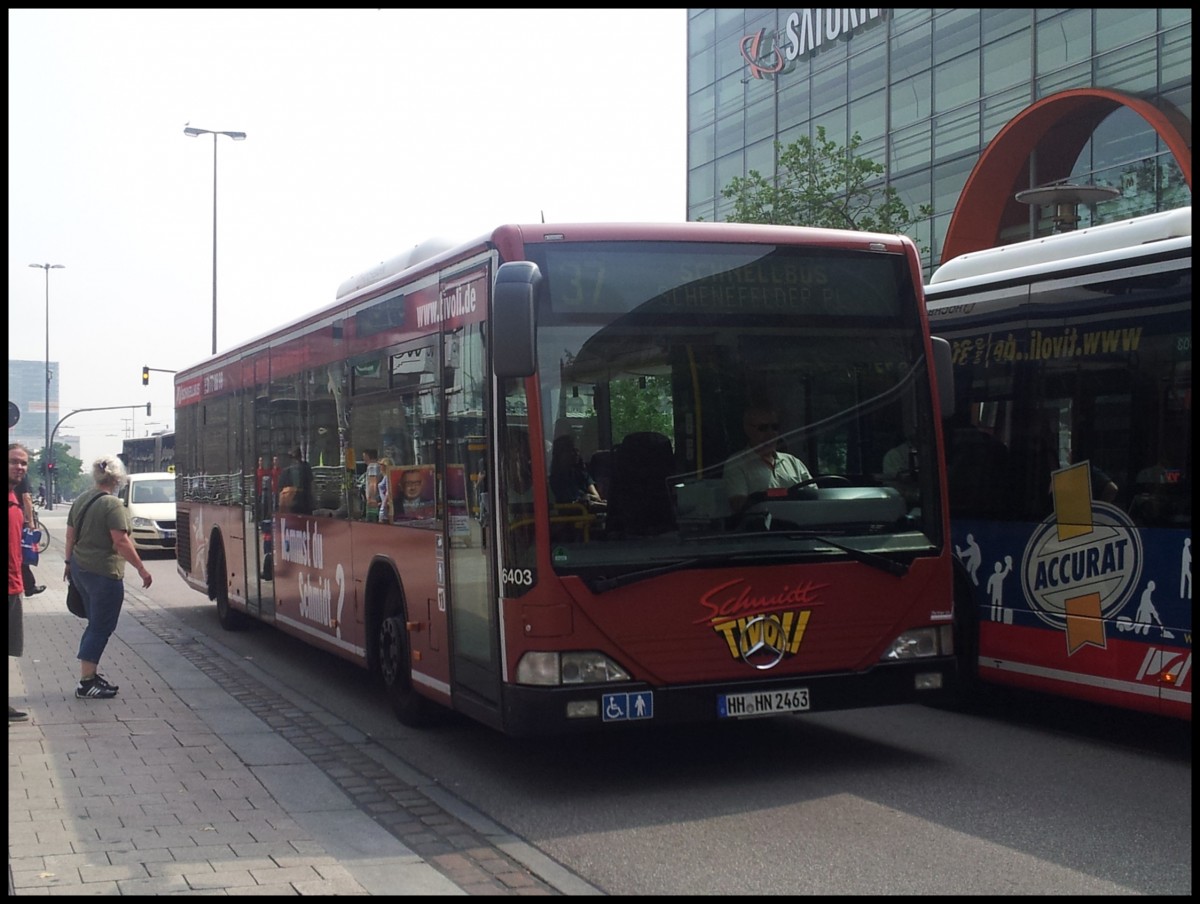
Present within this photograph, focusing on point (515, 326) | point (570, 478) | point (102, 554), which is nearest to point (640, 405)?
point (570, 478)

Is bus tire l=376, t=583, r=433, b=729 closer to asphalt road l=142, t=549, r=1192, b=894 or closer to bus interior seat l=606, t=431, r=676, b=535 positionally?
asphalt road l=142, t=549, r=1192, b=894

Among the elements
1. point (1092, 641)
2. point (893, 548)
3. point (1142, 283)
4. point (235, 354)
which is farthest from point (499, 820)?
point (235, 354)

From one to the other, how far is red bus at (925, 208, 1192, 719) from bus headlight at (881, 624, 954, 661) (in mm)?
1173

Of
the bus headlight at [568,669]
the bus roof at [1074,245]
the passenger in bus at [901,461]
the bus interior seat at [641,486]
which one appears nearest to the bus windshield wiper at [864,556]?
the passenger in bus at [901,461]

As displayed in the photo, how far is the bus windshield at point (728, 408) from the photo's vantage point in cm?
737

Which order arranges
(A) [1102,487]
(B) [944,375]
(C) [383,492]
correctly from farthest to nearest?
(C) [383,492] → (A) [1102,487] → (B) [944,375]

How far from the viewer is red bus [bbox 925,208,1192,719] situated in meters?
8.21

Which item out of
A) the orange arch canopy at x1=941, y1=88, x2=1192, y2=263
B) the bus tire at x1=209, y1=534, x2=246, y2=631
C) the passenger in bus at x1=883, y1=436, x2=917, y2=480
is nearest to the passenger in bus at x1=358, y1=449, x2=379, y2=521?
the passenger in bus at x1=883, y1=436, x2=917, y2=480

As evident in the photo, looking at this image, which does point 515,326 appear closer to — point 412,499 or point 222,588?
point 412,499

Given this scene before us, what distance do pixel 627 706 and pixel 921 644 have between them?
1693 mm

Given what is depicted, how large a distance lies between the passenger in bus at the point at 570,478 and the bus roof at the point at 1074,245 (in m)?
3.62

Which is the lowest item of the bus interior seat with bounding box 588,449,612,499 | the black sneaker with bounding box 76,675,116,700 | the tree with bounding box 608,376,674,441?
the black sneaker with bounding box 76,675,116,700

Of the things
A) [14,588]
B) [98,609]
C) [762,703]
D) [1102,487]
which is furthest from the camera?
[98,609]

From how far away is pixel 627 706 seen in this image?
7.38 m
